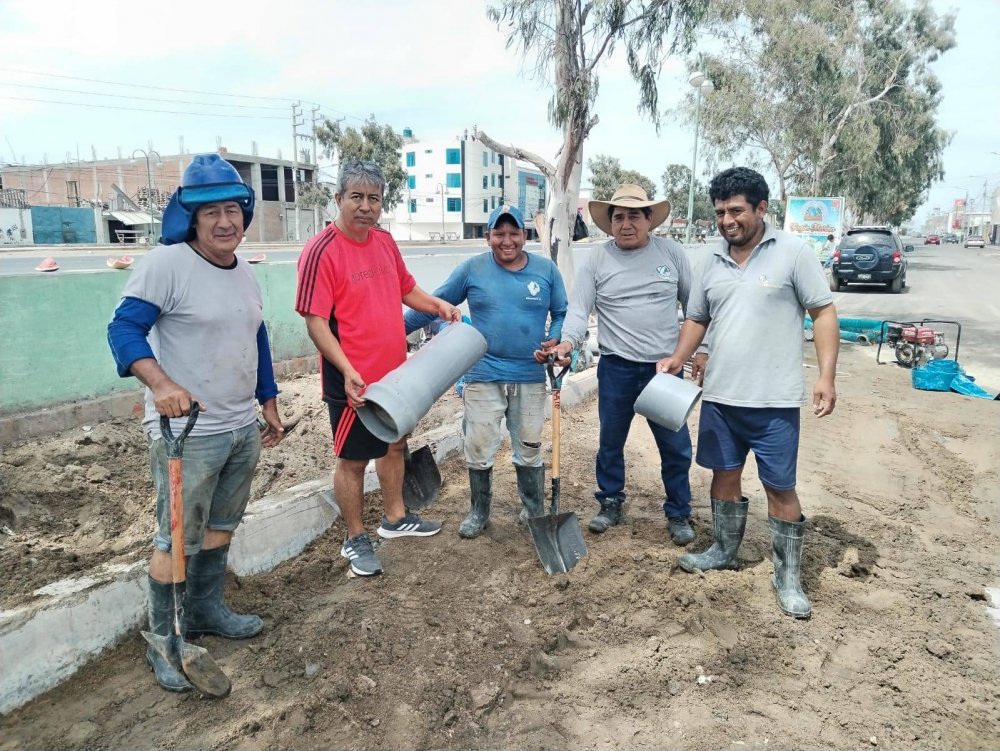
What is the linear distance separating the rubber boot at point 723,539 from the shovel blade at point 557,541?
1.67ft

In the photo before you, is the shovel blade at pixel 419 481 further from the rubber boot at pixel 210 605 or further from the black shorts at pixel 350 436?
the rubber boot at pixel 210 605

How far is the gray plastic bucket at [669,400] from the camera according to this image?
314 centimetres

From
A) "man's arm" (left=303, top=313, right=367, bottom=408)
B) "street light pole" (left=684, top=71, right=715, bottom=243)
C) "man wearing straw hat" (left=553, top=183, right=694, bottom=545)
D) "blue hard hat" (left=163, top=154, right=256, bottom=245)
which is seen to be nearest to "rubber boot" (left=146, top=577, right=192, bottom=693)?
"man's arm" (left=303, top=313, right=367, bottom=408)

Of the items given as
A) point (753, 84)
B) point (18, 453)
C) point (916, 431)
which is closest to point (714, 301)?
point (916, 431)

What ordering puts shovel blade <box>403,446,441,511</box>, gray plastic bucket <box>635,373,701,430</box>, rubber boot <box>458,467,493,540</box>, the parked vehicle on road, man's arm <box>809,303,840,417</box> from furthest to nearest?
the parked vehicle on road < shovel blade <box>403,446,441,511</box> < rubber boot <box>458,467,493,540</box> < gray plastic bucket <box>635,373,701,430</box> < man's arm <box>809,303,840,417</box>

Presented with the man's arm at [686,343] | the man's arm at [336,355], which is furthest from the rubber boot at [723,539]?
the man's arm at [336,355]

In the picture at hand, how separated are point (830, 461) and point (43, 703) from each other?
4907 mm

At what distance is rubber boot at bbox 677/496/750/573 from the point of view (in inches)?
126

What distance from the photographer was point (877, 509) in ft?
13.5

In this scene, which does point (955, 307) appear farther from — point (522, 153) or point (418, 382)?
point (418, 382)

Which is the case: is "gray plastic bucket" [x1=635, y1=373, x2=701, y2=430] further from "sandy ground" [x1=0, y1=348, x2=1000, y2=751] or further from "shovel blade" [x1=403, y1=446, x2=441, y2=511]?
"shovel blade" [x1=403, y1=446, x2=441, y2=511]

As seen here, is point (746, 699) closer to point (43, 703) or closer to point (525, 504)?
point (525, 504)

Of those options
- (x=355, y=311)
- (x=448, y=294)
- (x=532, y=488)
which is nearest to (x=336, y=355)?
(x=355, y=311)

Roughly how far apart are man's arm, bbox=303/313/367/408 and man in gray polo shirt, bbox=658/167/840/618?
5.14 feet
